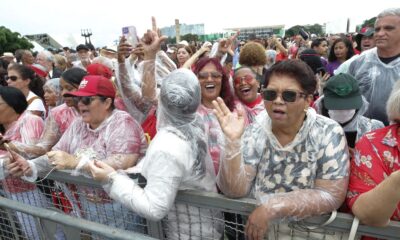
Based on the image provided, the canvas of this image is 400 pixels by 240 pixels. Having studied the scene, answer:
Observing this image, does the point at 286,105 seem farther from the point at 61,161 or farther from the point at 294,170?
the point at 61,161

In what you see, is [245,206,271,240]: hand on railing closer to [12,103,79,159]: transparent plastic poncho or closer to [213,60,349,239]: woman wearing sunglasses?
[213,60,349,239]: woman wearing sunglasses

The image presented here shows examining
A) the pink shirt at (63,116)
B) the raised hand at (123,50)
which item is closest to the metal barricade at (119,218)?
the pink shirt at (63,116)

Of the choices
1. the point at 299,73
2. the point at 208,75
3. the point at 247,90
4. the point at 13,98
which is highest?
the point at 299,73

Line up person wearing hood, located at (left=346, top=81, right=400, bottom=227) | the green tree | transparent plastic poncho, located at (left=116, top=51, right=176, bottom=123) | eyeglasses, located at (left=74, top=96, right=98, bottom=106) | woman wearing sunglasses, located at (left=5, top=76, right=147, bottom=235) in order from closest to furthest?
person wearing hood, located at (left=346, top=81, right=400, bottom=227) < woman wearing sunglasses, located at (left=5, top=76, right=147, bottom=235) < eyeglasses, located at (left=74, top=96, right=98, bottom=106) < transparent plastic poncho, located at (left=116, top=51, right=176, bottom=123) < the green tree

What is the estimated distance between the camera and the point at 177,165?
1.68 metres

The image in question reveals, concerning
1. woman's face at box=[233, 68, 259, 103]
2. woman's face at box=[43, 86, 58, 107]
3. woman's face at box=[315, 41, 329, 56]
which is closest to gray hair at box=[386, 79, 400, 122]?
woman's face at box=[233, 68, 259, 103]

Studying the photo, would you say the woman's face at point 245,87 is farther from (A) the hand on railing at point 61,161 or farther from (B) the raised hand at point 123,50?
(A) the hand on railing at point 61,161

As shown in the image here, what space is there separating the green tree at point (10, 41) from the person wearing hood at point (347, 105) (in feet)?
121

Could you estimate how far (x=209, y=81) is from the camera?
263cm

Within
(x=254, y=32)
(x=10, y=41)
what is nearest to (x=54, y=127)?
(x=254, y=32)

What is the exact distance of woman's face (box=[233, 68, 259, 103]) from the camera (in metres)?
2.94

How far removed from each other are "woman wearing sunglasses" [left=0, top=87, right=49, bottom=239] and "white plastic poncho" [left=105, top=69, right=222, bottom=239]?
1119 mm

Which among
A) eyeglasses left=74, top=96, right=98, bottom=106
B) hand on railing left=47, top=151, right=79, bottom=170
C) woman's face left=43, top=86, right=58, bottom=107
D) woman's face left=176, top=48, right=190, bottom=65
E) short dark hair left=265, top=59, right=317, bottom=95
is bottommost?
hand on railing left=47, top=151, right=79, bottom=170

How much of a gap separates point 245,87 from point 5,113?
2.19 metres
